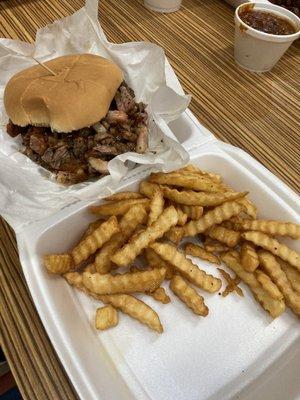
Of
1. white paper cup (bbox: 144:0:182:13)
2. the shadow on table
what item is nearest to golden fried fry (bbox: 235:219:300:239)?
white paper cup (bbox: 144:0:182:13)

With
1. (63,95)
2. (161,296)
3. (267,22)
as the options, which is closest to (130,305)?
(161,296)

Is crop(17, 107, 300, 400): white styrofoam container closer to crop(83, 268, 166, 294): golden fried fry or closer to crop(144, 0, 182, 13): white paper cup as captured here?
crop(83, 268, 166, 294): golden fried fry

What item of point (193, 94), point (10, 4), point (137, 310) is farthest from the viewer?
point (10, 4)

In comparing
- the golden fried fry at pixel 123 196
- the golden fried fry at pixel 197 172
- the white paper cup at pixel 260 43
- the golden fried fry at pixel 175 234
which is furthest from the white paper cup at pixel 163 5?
the golden fried fry at pixel 175 234

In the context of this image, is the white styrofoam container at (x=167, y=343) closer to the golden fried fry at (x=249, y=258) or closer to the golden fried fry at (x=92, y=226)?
the golden fried fry at (x=92, y=226)

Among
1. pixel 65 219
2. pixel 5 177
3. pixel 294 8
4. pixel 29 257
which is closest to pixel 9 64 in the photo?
pixel 5 177

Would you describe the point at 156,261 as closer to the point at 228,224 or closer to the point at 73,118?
the point at 228,224

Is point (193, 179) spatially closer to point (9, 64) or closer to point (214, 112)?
point (214, 112)
